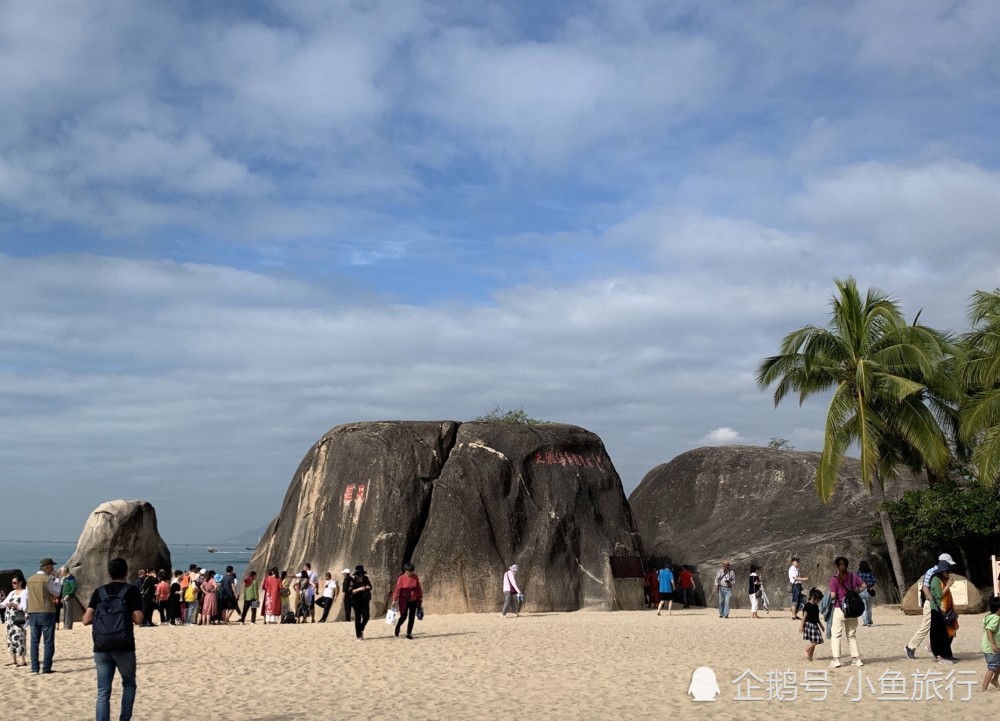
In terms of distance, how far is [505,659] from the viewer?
55.4 ft

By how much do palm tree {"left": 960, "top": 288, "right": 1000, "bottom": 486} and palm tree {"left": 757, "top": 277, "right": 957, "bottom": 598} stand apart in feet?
2.35

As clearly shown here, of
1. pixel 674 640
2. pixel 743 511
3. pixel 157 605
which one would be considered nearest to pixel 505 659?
pixel 674 640

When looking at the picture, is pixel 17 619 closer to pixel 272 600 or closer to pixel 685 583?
pixel 272 600

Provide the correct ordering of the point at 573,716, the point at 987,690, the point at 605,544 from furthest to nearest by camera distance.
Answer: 1. the point at 605,544
2. the point at 987,690
3. the point at 573,716

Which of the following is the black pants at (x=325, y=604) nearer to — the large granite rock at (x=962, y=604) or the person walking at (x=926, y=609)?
the large granite rock at (x=962, y=604)

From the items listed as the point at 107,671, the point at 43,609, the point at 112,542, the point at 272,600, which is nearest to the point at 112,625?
the point at 107,671

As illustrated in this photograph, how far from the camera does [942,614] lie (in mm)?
15000

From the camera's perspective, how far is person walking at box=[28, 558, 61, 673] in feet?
48.1

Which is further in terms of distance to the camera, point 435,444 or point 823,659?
point 435,444

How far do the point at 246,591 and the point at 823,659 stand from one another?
15.5 metres

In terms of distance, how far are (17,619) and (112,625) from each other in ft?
23.9

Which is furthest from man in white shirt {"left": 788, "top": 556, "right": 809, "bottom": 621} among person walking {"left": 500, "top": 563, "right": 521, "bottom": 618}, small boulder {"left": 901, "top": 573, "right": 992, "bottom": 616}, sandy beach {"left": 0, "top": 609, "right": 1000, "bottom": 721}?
person walking {"left": 500, "top": 563, "right": 521, "bottom": 618}

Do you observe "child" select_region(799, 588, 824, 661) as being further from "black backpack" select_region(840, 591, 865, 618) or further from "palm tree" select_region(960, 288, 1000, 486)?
"palm tree" select_region(960, 288, 1000, 486)

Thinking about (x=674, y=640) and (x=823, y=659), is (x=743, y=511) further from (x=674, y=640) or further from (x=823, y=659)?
(x=823, y=659)
